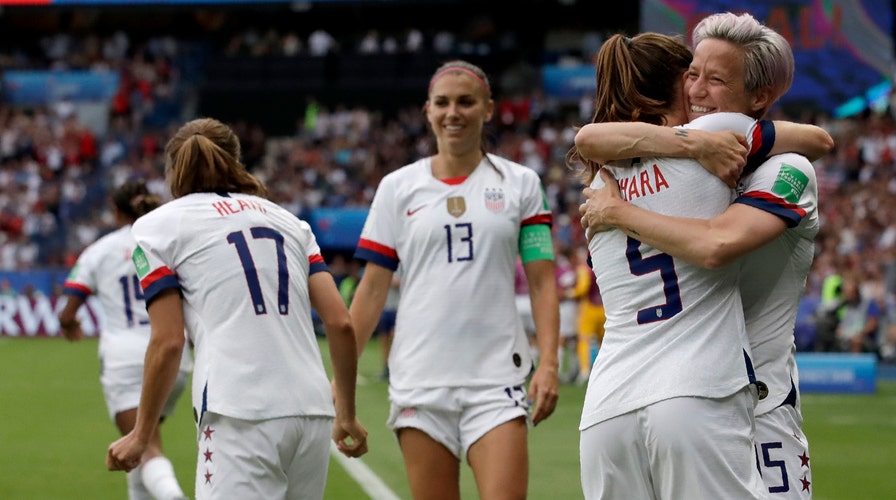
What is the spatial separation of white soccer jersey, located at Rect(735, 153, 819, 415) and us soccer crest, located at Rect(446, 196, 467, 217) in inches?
80.1

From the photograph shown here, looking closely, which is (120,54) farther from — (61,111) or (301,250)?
(301,250)

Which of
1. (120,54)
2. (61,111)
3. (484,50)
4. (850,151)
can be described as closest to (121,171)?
(61,111)

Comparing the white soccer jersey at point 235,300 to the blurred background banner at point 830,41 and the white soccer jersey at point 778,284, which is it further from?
the blurred background banner at point 830,41

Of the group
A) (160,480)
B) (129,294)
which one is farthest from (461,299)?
(129,294)

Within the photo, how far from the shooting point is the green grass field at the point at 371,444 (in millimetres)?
9812

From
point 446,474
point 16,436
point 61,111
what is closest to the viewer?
point 446,474

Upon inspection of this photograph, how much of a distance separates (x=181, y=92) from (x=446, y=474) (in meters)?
35.9

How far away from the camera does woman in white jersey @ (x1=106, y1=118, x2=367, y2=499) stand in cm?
438

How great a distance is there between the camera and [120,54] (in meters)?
41.5

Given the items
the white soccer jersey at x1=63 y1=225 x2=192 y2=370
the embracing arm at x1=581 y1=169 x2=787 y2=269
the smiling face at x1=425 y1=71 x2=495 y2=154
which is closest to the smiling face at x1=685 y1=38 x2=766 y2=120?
the embracing arm at x1=581 y1=169 x2=787 y2=269

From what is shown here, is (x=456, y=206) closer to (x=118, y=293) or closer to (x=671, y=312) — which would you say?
(x=671, y=312)

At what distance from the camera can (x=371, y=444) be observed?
12164 millimetres

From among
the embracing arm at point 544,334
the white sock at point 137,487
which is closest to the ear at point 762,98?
the embracing arm at point 544,334

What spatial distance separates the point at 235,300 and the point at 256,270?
0.42 feet
